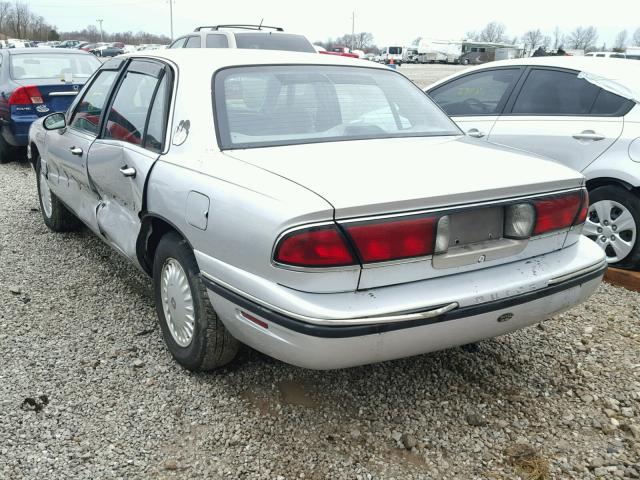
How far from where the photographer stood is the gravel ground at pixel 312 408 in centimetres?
244

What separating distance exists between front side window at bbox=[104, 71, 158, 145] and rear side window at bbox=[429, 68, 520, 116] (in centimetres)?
296

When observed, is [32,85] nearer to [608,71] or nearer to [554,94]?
[554,94]

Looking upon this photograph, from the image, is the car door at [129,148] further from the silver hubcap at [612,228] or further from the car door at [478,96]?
the silver hubcap at [612,228]

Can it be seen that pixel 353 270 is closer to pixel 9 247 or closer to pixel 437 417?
pixel 437 417

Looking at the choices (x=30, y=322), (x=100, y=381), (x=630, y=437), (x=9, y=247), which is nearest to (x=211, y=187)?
(x=100, y=381)

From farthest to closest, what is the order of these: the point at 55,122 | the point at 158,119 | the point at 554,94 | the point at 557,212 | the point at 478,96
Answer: the point at 478,96 < the point at 554,94 < the point at 55,122 < the point at 158,119 < the point at 557,212

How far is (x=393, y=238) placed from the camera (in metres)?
2.21

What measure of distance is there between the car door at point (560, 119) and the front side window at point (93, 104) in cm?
305

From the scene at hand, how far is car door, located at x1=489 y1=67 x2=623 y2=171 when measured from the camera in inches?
173

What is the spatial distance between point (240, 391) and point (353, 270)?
3.58 feet

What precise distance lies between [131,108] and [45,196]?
2386mm

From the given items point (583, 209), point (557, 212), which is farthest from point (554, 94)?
point (557, 212)

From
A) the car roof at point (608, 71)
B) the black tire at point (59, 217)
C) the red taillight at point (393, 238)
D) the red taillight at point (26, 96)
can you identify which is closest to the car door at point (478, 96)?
the car roof at point (608, 71)

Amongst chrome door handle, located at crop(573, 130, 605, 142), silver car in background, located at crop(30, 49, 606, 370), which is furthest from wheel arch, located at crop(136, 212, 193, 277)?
chrome door handle, located at crop(573, 130, 605, 142)
